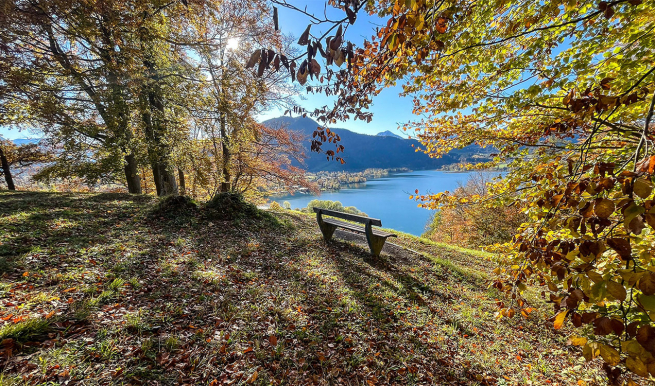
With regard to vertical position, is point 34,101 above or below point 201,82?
below

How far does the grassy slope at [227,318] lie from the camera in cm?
220

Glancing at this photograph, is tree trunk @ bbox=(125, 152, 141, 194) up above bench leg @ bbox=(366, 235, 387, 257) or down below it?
above

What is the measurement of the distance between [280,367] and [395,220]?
58.6m

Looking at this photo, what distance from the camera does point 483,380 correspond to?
2.66m

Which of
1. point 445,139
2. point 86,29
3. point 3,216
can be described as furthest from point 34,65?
point 445,139

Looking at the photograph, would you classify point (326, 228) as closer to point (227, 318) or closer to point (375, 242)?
point (375, 242)

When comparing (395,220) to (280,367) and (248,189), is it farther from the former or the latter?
(280,367)

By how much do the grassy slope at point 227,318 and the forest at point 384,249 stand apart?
3cm

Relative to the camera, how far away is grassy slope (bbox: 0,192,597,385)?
7.22 ft

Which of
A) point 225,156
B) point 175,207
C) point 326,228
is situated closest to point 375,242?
point 326,228

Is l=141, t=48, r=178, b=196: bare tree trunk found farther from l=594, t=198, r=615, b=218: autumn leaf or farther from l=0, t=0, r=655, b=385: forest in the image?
l=594, t=198, r=615, b=218: autumn leaf

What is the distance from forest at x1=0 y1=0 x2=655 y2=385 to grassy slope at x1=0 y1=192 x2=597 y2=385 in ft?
0.08

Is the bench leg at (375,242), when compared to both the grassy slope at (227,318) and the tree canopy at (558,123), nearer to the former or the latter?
the grassy slope at (227,318)

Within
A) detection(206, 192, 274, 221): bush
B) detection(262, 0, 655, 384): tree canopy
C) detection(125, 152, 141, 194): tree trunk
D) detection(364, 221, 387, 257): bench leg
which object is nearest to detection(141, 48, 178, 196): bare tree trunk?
detection(125, 152, 141, 194): tree trunk
